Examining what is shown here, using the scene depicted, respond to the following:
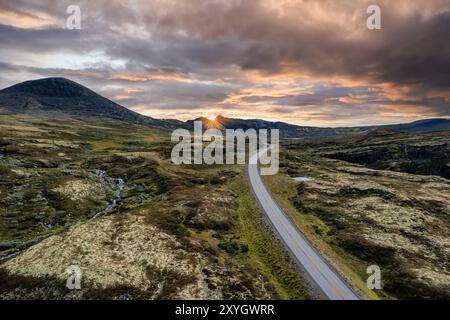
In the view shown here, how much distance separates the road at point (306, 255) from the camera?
40250 millimetres

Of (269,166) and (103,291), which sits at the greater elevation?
(269,166)

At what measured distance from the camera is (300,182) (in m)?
101

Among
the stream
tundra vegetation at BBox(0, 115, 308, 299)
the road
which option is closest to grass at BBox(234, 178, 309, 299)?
tundra vegetation at BBox(0, 115, 308, 299)

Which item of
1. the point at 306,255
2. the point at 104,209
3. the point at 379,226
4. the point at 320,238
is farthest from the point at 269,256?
the point at 104,209

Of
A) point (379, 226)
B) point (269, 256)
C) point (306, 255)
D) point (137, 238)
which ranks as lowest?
point (269, 256)

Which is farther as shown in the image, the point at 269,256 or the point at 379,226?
the point at 379,226

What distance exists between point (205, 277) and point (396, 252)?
31.8 m

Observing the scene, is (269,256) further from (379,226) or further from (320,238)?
(379,226)

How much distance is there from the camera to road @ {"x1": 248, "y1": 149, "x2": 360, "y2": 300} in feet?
132

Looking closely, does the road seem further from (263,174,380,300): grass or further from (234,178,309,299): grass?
(234,178,309,299): grass

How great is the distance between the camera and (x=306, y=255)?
49.7 metres

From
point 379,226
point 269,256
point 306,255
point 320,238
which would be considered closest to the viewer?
point 306,255
